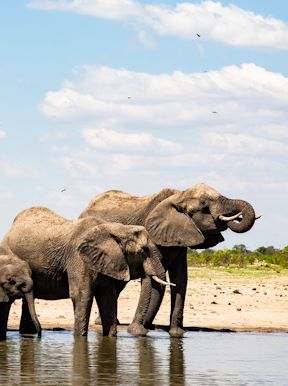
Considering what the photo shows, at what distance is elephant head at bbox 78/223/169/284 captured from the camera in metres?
19.0

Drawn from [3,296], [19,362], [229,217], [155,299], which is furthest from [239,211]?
[19,362]

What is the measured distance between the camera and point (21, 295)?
61.1 feet

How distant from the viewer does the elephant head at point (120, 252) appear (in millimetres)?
18953

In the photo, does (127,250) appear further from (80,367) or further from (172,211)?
(80,367)

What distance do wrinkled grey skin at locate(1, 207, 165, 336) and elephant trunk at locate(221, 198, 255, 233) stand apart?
159cm

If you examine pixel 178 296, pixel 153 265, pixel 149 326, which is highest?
pixel 153 265

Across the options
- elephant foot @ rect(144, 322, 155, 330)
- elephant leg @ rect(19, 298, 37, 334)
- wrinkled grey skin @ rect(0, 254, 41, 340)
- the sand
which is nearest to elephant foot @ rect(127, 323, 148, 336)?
elephant foot @ rect(144, 322, 155, 330)

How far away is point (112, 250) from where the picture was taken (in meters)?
19.0

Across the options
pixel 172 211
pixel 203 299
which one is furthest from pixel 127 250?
pixel 203 299

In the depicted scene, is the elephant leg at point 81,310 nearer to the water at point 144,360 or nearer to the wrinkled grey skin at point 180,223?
the water at point 144,360

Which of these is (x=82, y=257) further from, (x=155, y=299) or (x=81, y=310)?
(x=155, y=299)

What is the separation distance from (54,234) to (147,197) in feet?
7.53

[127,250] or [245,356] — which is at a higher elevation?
[127,250]

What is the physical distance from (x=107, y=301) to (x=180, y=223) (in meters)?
1.91
